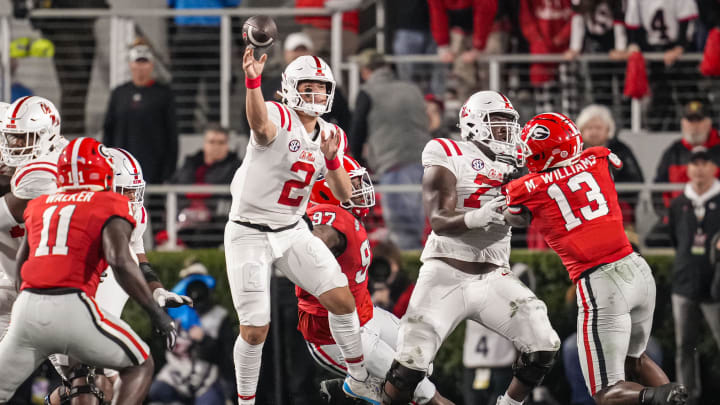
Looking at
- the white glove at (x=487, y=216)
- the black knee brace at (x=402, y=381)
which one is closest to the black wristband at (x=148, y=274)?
the black knee brace at (x=402, y=381)

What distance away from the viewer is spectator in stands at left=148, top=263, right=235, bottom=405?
10.7 meters

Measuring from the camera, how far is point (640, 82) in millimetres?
12164

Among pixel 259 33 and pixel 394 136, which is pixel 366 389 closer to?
pixel 259 33

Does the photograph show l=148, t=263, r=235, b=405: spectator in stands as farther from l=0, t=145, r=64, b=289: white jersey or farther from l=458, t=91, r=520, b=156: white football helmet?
l=458, t=91, r=520, b=156: white football helmet

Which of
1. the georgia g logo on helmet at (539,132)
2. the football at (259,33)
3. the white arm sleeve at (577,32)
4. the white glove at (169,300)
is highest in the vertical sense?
the white arm sleeve at (577,32)

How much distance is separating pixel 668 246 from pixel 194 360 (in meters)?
4.66

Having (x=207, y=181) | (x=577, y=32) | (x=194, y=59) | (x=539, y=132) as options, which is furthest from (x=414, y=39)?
(x=539, y=132)

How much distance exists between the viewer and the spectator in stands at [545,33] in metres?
12.5

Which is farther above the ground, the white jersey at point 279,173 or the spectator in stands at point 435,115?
the spectator in stands at point 435,115

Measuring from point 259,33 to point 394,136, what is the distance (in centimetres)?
398

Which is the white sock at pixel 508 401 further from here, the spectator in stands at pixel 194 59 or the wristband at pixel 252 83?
the spectator in stands at pixel 194 59

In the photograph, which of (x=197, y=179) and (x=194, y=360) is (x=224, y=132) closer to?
(x=197, y=179)

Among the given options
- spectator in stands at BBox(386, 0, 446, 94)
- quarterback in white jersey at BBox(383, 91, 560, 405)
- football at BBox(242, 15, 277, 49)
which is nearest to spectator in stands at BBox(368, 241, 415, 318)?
quarterback in white jersey at BBox(383, 91, 560, 405)

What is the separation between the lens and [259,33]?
725 centimetres
